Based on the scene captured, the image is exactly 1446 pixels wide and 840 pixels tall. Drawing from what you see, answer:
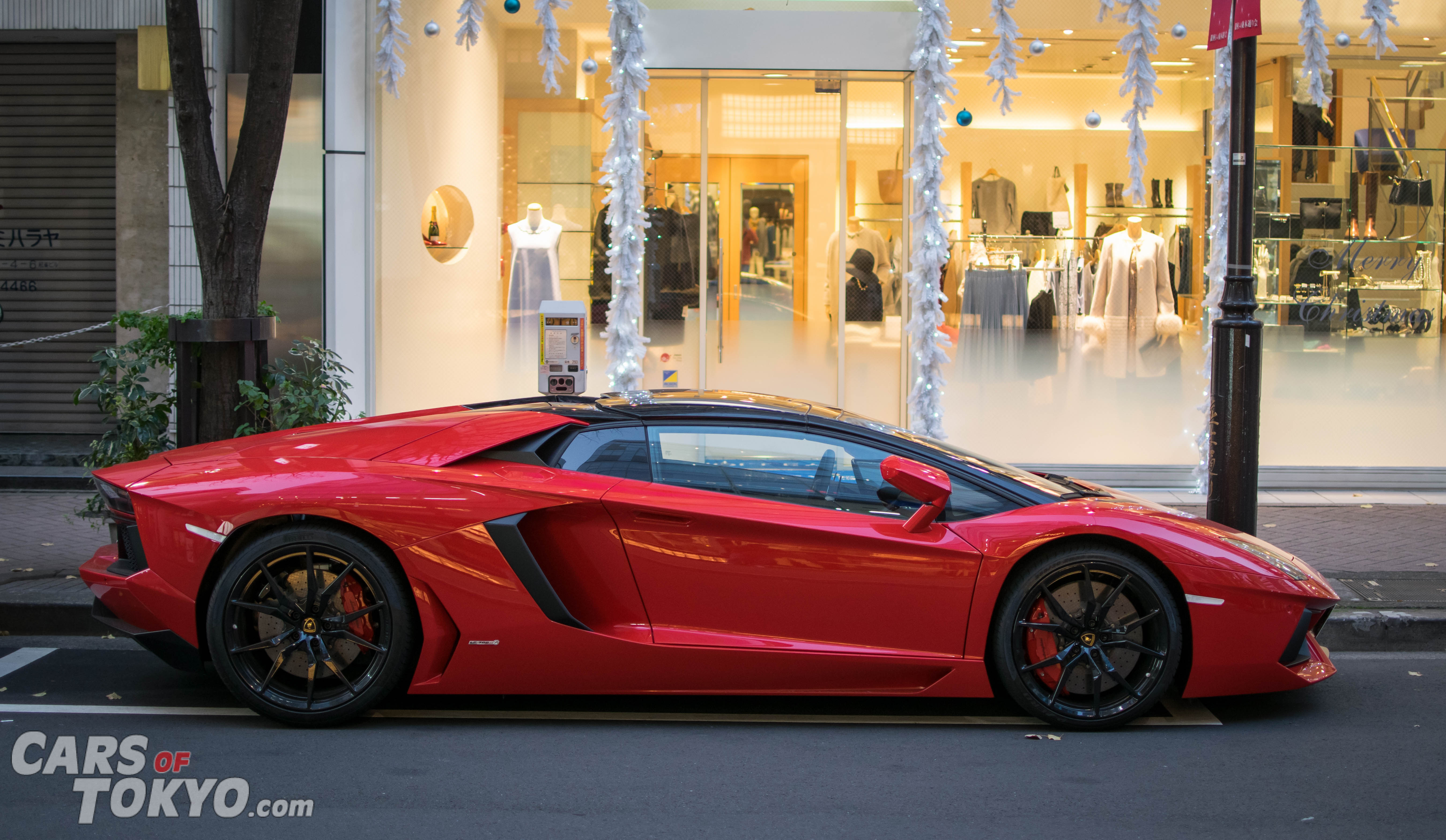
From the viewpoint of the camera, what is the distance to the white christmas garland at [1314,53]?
9578 millimetres

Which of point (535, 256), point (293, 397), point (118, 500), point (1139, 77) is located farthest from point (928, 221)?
point (118, 500)

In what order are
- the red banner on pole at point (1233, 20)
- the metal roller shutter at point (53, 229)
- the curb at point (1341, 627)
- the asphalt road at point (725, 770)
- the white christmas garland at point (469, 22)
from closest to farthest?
the asphalt road at point (725, 770) → the curb at point (1341, 627) → the red banner on pole at point (1233, 20) → the white christmas garland at point (469, 22) → the metal roller shutter at point (53, 229)

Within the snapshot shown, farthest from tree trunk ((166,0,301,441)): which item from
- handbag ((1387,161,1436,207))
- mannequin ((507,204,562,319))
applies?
handbag ((1387,161,1436,207))

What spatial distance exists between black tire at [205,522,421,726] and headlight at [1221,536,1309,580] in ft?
9.87

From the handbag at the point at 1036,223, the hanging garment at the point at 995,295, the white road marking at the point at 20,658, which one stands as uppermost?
the handbag at the point at 1036,223

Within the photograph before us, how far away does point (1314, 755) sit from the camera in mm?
4445

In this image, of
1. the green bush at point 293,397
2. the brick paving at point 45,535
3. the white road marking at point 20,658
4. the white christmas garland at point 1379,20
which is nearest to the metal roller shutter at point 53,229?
the brick paving at point 45,535

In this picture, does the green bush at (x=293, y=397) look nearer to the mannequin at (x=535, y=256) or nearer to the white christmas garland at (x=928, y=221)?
the mannequin at (x=535, y=256)

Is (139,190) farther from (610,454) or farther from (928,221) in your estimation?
(610,454)

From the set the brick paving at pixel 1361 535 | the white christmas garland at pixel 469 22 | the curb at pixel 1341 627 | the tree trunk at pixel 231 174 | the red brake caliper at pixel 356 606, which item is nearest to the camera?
the red brake caliper at pixel 356 606

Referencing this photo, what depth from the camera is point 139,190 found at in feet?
35.6

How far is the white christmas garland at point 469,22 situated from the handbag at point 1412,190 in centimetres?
718

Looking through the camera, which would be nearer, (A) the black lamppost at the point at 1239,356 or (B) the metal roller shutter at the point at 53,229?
(A) the black lamppost at the point at 1239,356

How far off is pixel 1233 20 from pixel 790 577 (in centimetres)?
373
